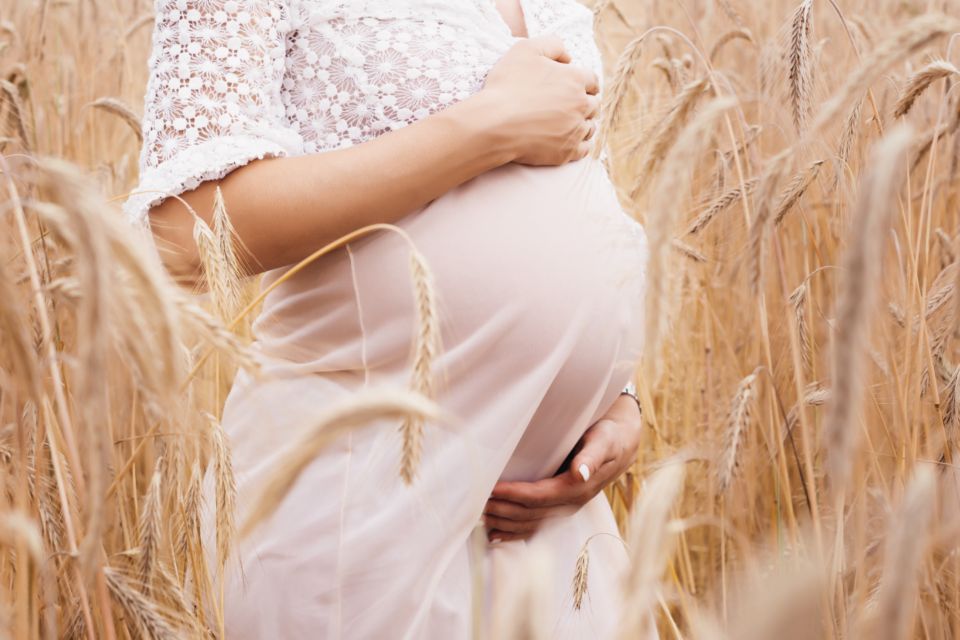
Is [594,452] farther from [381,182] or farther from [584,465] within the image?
[381,182]

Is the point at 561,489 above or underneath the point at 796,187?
underneath

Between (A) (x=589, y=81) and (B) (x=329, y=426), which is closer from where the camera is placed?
(B) (x=329, y=426)

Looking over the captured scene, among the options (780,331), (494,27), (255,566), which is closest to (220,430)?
(255,566)

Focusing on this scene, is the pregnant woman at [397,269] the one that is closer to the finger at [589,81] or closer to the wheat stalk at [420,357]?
the finger at [589,81]

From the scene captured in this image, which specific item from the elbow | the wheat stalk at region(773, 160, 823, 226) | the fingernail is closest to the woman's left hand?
the fingernail

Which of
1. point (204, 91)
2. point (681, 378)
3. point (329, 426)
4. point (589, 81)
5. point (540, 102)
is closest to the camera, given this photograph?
point (329, 426)

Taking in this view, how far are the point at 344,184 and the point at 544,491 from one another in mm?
514

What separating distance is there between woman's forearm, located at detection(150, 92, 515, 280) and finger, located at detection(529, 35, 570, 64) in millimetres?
186

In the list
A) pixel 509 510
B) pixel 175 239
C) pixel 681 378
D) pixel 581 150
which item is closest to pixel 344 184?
pixel 175 239

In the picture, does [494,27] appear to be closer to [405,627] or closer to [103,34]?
[405,627]

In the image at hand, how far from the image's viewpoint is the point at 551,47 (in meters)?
1.30

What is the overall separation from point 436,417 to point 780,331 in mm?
1628

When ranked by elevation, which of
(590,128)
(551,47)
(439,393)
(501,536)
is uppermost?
(551,47)

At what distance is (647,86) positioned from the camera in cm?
297
